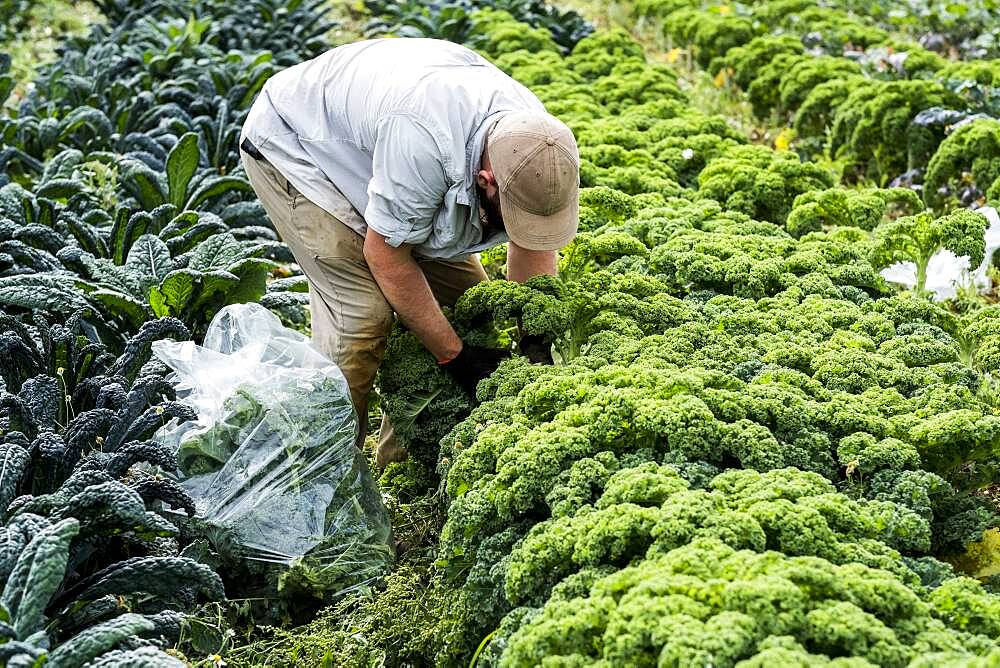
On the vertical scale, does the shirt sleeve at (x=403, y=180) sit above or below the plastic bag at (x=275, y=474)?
above

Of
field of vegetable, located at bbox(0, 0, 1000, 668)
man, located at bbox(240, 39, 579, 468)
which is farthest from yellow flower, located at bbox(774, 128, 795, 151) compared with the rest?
man, located at bbox(240, 39, 579, 468)

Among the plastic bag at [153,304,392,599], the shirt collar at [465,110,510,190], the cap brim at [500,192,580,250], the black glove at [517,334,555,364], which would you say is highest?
the shirt collar at [465,110,510,190]

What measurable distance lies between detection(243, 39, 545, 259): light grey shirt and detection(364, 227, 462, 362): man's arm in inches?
3.6

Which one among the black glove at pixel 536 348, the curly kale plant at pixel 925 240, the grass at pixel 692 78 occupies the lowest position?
the grass at pixel 692 78

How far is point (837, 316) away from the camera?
4.53m

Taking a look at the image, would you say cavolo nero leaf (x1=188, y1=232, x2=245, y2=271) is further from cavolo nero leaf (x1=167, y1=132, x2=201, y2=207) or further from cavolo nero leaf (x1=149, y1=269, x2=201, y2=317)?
cavolo nero leaf (x1=167, y1=132, x2=201, y2=207)

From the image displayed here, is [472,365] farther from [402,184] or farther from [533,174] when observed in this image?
[533,174]

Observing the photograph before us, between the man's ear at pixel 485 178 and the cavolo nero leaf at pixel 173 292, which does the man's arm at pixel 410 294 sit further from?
the cavolo nero leaf at pixel 173 292

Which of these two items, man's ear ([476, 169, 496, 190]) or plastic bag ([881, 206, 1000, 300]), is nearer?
man's ear ([476, 169, 496, 190])

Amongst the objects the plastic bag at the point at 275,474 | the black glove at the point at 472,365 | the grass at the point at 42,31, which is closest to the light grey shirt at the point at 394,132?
the black glove at the point at 472,365

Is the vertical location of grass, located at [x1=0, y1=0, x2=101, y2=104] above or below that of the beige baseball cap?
below

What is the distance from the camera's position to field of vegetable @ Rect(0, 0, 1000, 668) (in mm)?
2947

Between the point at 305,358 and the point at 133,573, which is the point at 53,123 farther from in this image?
the point at 133,573

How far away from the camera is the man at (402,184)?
3.99 meters
